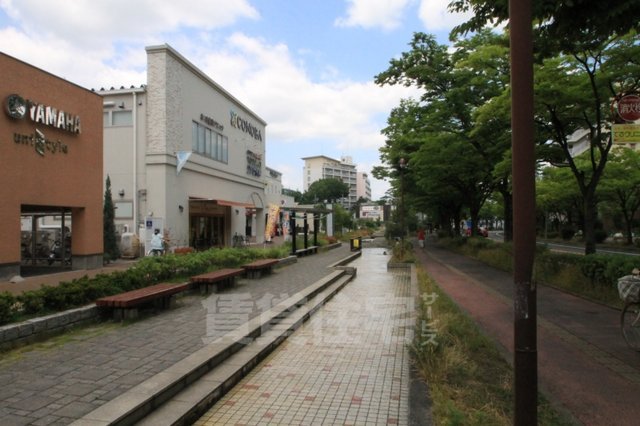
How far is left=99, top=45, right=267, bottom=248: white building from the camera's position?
74.9ft

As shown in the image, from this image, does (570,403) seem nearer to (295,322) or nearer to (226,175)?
(295,322)

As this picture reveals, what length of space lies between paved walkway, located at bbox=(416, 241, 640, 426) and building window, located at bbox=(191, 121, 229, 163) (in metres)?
18.4

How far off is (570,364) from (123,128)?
2259 centimetres

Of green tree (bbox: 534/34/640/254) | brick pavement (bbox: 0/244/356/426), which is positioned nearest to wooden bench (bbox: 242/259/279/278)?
brick pavement (bbox: 0/244/356/426)

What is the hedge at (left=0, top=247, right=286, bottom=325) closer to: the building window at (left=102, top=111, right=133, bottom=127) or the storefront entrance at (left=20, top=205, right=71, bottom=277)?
the storefront entrance at (left=20, top=205, right=71, bottom=277)

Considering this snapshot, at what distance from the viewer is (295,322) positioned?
8.28 metres

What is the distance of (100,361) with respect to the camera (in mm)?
5613

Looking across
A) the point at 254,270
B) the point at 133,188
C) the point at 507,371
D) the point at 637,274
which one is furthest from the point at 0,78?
the point at 637,274

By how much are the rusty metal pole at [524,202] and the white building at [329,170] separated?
144 metres

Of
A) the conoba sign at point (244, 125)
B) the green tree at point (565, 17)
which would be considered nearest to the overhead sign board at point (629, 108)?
the green tree at point (565, 17)

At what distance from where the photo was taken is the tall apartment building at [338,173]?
15312cm

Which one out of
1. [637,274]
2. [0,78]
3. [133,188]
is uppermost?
[0,78]

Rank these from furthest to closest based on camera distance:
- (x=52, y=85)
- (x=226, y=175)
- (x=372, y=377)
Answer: (x=226, y=175)
(x=52, y=85)
(x=372, y=377)

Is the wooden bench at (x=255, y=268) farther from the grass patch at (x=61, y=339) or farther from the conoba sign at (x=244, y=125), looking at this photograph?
the conoba sign at (x=244, y=125)
